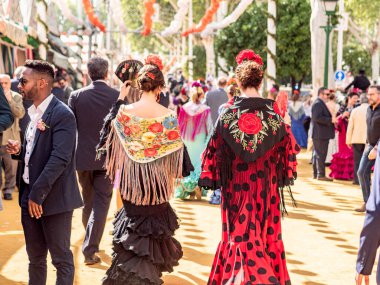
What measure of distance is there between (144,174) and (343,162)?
1198cm

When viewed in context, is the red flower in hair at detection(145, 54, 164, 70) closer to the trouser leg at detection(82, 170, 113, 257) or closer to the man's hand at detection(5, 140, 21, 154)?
the trouser leg at detection(82, 170, 113, 257)

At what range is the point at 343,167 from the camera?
18312 millimetres

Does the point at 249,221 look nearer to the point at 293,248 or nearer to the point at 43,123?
the point at 43,123

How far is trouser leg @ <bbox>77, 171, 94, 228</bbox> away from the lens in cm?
883

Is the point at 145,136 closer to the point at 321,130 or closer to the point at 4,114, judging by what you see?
the point at 4,114

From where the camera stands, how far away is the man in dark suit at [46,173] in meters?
6.25

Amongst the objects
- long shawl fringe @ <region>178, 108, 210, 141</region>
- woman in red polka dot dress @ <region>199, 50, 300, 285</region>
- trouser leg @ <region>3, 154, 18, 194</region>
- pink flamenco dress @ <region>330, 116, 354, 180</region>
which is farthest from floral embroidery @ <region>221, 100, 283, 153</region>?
pink flamenco dress @ <region>330, 116, 354, 180</region>

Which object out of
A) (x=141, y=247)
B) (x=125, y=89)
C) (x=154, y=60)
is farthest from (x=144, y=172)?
(x=154, y=60)

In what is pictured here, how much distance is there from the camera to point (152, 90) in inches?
274

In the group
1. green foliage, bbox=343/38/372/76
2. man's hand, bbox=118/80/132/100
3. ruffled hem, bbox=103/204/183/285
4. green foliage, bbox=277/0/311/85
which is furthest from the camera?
green foliage, bbox=343/38/372/76

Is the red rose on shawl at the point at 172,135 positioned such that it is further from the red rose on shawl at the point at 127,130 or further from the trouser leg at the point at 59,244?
the trouser leg at the point at 59,244

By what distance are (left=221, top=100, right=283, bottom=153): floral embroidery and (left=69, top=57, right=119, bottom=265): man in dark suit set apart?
8.06ft

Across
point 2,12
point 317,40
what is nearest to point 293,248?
point 2,12

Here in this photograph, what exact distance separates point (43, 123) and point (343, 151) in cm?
1303
